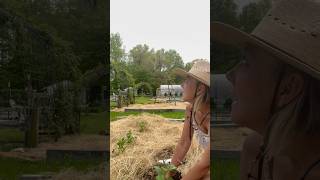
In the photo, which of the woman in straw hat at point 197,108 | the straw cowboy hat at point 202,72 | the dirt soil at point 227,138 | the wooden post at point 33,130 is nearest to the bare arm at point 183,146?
the woman in straw hat at point 197,108

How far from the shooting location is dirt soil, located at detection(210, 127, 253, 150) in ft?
9.49

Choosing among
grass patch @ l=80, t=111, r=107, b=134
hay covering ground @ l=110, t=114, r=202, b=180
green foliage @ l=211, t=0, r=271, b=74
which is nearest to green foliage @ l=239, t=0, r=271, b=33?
green foliage @ l=211, t=0, r=271, b=74

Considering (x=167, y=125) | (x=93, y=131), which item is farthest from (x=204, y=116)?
(x=167, y=125)

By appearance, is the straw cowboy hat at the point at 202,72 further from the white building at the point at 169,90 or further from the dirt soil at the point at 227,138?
the white building at the point at 169,90

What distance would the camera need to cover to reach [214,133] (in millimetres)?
3006

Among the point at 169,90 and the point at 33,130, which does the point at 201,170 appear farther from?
the point at 169,90

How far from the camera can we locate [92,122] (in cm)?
409

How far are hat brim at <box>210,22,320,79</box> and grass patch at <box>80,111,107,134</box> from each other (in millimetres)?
2946

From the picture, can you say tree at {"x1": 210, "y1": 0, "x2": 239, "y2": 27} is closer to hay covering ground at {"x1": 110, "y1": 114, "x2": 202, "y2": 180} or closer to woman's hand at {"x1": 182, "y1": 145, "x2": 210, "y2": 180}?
woman's hand at {"x1": 182, "y1": 145, "x2": 210, "y2": 180}

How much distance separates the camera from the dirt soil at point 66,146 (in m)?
4.03

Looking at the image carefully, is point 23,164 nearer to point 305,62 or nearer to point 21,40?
point 21,40

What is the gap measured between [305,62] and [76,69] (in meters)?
3.21

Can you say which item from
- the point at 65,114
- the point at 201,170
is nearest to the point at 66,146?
the point at 65,114

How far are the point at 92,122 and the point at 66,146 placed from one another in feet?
1.10
